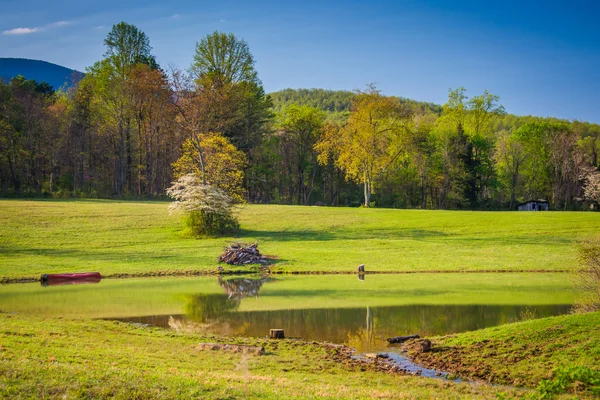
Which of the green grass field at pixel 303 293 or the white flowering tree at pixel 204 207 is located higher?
the white flowering tree at pixel 204 207

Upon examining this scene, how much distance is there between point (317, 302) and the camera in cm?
2511

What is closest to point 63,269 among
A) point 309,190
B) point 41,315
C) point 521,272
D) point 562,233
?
point 41,315

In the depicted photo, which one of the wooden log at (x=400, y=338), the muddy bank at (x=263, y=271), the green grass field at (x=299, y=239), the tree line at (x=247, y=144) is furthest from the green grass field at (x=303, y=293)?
the tree line at (x=247, y=144)

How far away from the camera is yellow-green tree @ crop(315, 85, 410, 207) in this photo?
2968 inches

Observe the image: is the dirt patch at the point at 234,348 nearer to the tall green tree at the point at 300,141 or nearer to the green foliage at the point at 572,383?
the green foliage at the point at 572,383

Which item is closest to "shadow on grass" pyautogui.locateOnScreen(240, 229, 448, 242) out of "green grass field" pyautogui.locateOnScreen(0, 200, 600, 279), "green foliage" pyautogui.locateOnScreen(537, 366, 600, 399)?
"green grass field" pyautogui.locateOnScreen(0, 200, 600, 279)

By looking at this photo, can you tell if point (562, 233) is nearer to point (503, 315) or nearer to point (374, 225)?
point (374, 225)

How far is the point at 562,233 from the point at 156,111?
58.6m

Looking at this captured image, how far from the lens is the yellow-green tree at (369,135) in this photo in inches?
2968

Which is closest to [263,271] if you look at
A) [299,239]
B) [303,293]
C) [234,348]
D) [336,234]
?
[303,293]

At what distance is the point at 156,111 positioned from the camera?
3191 inches

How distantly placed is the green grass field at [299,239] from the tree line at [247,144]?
7.97 m

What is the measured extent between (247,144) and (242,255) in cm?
4731

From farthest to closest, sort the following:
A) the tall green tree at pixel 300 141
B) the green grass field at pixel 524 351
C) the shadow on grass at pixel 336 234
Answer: the tall green tree at pixel 300 141 → the shadow on grass at pixel 336 234 → the green grass field at pixel 524 351
